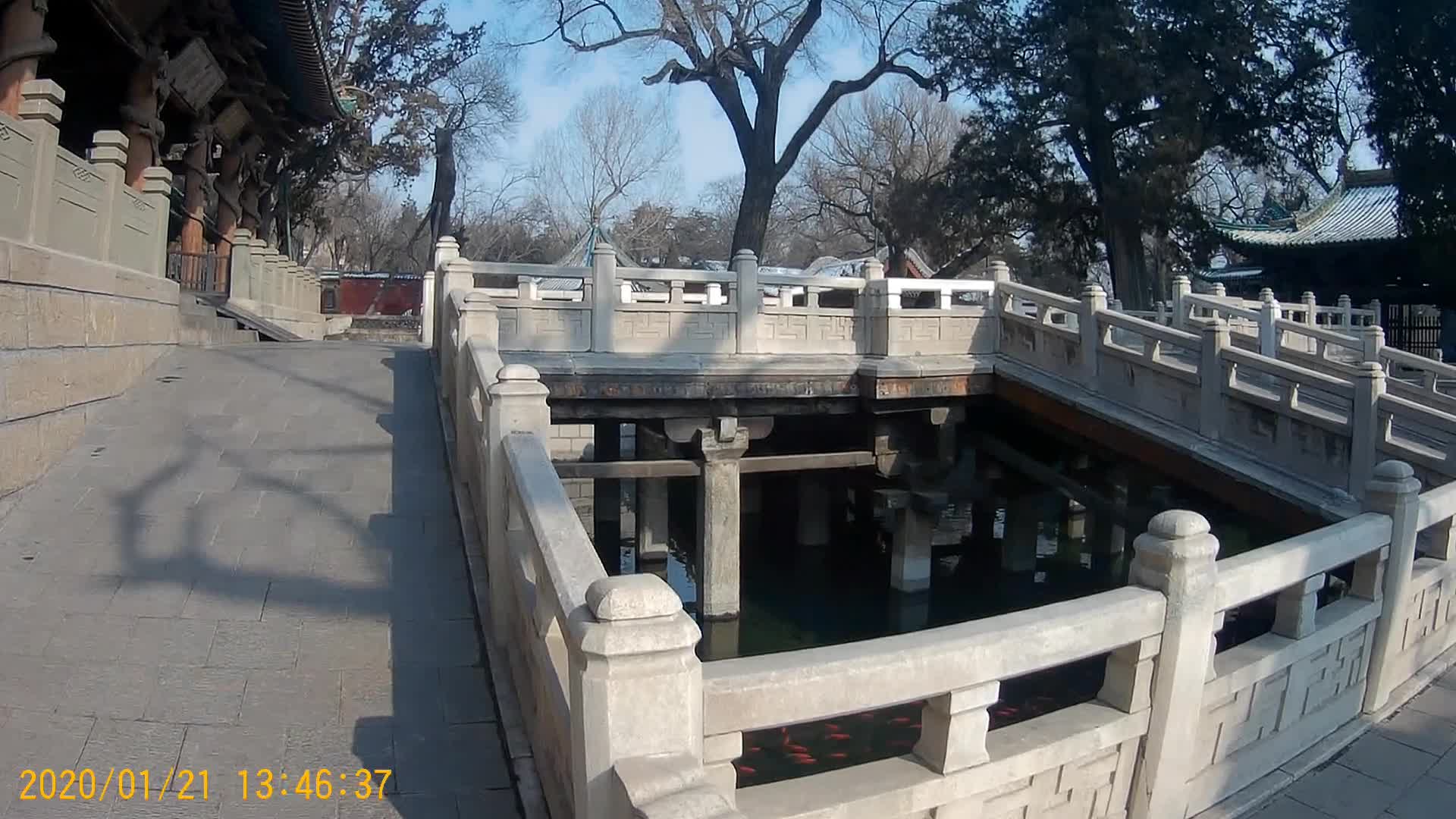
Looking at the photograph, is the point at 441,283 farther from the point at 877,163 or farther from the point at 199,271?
the point at 877,163

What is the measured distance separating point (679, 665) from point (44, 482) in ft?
16.7

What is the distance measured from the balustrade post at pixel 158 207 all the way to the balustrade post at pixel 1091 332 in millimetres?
8363

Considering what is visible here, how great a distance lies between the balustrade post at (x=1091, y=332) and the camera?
958 centimetres

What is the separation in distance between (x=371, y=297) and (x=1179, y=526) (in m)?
28.7

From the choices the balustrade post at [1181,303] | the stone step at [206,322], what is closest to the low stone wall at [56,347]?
the stone step at [206,322]

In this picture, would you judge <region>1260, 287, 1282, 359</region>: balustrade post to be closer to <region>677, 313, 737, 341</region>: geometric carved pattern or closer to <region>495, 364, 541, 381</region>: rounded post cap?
<region>677, 313, 737, 341</region>: geometric carved pattern

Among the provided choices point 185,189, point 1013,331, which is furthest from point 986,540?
point 185,189

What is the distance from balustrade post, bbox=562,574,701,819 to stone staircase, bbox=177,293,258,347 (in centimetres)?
787

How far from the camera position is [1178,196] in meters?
21.6

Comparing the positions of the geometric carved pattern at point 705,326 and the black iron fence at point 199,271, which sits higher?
the black iron fence at point 199,271

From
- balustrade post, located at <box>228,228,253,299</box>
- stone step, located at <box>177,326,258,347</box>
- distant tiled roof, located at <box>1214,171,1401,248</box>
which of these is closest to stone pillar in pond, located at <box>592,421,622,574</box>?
balustrade post, located at <box>228,228,253,299</box>

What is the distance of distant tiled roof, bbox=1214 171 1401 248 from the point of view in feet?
69.8

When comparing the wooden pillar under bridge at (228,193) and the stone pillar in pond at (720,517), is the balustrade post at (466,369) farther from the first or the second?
the wooden pillar under bridge at (228,193)

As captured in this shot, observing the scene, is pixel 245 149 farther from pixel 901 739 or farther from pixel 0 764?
pixel 0 764
